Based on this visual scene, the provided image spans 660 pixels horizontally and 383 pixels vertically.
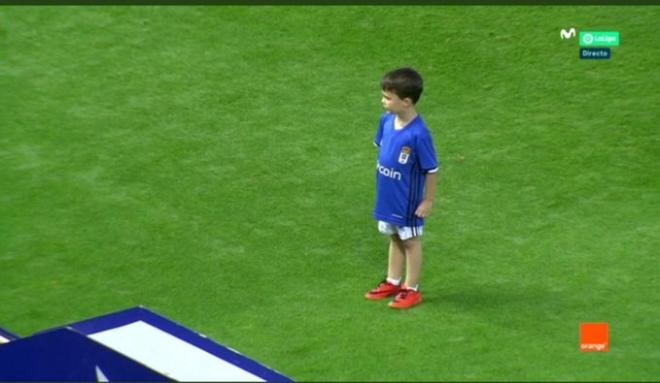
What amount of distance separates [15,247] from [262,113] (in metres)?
2.54

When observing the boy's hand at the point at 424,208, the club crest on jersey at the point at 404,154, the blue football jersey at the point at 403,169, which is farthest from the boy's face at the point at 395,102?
the boy's hand at the point at 424,208

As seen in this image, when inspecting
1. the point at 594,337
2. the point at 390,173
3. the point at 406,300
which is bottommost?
the point at 594,337

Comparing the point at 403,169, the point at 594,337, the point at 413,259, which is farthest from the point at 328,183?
the point at 594,337

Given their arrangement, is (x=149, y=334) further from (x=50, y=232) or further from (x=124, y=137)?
(x=124, y=137)

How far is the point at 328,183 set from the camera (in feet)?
33.1

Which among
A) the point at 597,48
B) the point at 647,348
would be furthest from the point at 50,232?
the point at 597,48

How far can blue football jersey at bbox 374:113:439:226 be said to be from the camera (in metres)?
8.13

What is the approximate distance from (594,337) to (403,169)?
142 cm

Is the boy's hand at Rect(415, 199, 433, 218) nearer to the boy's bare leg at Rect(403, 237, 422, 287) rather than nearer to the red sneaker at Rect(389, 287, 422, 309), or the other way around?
the boy's bare leg at Rect(403, 237, 422, 287)

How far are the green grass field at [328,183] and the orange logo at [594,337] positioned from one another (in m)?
0.06

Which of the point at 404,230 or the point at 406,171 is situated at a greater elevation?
the point at 406,171

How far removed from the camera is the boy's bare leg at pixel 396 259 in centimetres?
855

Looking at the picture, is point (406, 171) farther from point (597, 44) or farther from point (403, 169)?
point (597, 44)

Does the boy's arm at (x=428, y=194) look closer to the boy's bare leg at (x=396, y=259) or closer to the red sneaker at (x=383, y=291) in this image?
the boy's bare leg at (x=396, y=259)
